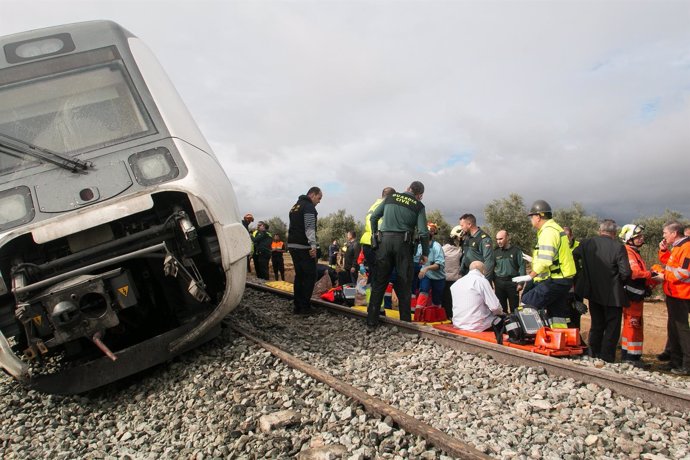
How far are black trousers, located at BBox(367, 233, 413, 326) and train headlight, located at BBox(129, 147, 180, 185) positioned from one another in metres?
3.04

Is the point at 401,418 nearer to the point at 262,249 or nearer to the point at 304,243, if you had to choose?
the point at 304,243

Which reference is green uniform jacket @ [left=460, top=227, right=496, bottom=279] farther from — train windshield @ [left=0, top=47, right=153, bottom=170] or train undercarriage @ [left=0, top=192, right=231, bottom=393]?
train windshield @ [left=0, top=47, right=153, bottom=170]

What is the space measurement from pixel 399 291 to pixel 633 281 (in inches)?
117

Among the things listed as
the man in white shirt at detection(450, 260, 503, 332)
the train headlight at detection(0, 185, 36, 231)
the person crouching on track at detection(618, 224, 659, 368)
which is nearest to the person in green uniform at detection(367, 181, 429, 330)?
the man in white shirt at detection(450, 260, 503, 332)

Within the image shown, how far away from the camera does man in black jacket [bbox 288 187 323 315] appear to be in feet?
22.8

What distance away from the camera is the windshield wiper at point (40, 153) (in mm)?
3979

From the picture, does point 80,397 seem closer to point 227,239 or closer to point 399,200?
point 227,239

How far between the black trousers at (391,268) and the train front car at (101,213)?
2127 millimetres

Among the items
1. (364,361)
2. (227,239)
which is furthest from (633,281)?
(227,239)

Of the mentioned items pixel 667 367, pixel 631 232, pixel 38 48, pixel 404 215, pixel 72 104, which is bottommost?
pixel 667 367

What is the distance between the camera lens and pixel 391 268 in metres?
6.25

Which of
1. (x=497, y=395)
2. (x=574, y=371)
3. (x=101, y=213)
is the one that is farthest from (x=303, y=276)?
(x=574, y=371)

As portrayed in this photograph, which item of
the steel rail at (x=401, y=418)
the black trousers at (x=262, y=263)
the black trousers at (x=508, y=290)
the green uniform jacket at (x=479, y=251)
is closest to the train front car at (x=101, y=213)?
the steel rail at (x=401, y=418)

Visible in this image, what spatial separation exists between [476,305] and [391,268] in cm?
122
